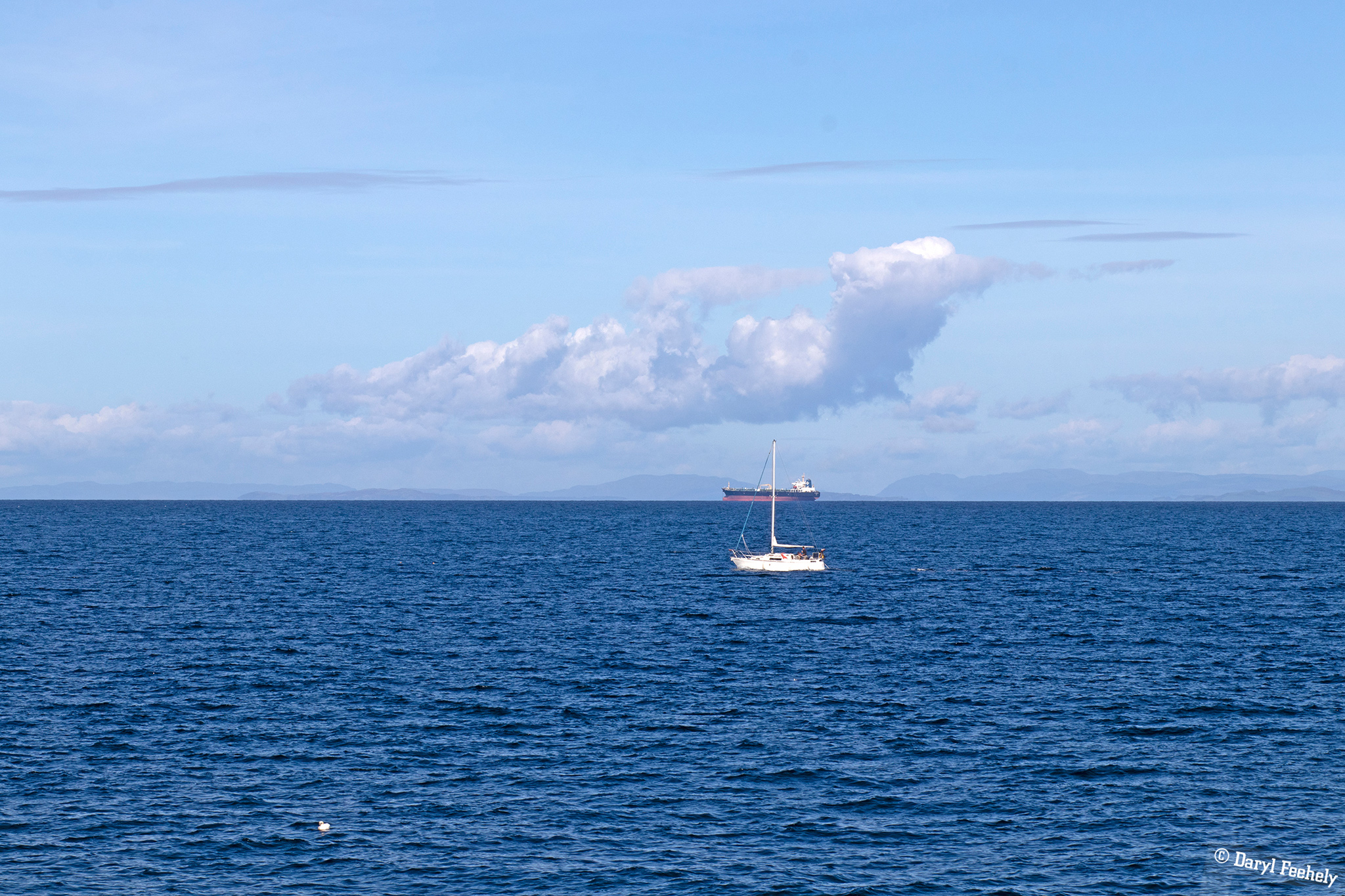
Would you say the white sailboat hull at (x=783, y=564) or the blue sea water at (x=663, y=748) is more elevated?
the white sailboat hull at (x=783, y=564)

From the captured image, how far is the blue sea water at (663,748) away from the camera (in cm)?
3619

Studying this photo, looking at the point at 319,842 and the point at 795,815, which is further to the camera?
the point at 795,815

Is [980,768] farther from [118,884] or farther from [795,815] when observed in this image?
[118,884]

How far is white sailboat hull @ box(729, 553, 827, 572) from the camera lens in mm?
138750

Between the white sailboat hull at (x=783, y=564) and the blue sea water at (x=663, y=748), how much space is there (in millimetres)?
36774

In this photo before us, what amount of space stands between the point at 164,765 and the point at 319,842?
1210cm

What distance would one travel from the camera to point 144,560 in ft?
510

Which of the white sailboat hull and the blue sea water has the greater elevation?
the white sailboat hull

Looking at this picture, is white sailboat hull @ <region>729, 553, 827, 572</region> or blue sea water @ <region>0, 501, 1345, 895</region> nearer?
blue sea water @ <region>0, 501, 1345, 895</region>

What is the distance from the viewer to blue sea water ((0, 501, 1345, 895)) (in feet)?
119

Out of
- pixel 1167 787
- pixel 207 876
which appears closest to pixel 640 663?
pixel 1167 787

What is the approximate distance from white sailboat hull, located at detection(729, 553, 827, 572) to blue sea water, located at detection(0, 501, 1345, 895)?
3677 cm

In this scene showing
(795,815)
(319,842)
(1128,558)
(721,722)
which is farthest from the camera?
(1128,558)

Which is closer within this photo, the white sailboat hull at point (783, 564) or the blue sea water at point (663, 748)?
the blue sea water at point (663, 748)
